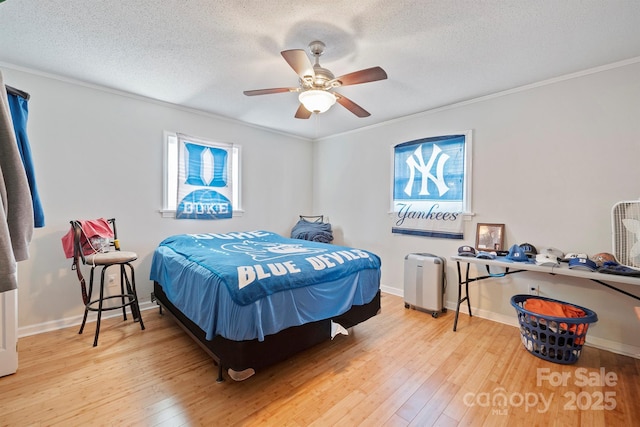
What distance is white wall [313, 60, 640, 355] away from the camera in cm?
232

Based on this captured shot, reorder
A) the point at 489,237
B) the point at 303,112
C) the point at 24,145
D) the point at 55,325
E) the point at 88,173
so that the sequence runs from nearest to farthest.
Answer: the point at 24,145 → the point at 303,112 → the point at 55,325 → the point at 88,173 → the point at 489,237

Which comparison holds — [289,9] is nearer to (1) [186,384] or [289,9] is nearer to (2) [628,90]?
(1) [186,384]

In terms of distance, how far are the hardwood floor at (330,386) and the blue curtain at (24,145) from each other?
3.88 ft

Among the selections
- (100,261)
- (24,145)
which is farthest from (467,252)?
(100,261)

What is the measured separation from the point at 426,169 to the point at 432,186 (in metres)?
0.23

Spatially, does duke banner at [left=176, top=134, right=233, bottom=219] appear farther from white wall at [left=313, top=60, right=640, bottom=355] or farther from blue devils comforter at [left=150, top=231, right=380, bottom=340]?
white wall at [left=313, top=60, right=640, bottom=355]

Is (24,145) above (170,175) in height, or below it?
below

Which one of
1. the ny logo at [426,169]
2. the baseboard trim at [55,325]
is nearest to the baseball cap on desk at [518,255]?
the ny logo at [426,169]

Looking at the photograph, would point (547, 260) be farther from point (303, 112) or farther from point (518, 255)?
point (303, 112)

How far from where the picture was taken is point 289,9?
5.74 feet

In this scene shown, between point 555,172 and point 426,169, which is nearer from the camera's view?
point 555,172

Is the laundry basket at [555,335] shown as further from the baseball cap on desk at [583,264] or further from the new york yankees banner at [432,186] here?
the new york yankees banner at [432,186]

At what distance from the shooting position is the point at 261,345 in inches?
70.4

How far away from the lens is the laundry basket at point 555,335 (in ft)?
6.73
